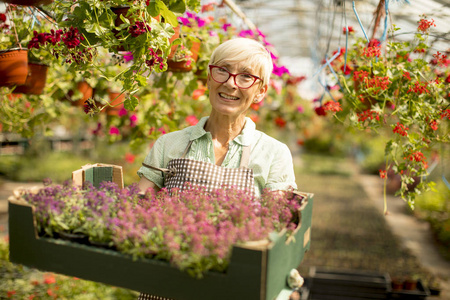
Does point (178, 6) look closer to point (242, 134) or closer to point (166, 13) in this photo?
point (166, 13)

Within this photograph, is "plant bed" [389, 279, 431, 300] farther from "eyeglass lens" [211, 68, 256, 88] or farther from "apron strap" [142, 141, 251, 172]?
"eyeglass lens" [211, 68, 256, 88]

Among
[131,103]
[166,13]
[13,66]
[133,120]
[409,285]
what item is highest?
[166,13]

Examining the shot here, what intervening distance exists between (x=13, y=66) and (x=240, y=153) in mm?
971

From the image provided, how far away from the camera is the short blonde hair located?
1315 millimetres

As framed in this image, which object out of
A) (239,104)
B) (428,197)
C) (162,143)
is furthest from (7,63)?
(428,197)

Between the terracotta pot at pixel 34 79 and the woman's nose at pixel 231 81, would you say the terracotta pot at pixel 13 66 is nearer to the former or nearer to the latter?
the terracotta pot at pixel 34 79

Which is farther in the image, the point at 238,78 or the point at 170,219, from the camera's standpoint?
the point at 238,78

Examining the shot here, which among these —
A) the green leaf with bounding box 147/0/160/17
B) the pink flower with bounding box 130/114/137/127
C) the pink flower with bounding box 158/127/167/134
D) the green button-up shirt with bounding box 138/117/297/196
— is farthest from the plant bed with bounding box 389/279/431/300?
the green leaf with bounding box 147/0/160/17

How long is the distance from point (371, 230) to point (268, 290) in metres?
6.43

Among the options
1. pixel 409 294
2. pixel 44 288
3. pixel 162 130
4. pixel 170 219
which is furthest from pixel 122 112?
pixel 409 294

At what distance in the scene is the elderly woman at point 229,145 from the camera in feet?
4.36

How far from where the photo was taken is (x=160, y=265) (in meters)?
0.93

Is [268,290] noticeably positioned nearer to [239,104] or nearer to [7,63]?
[239,104]

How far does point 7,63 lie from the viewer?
1.66 meters
